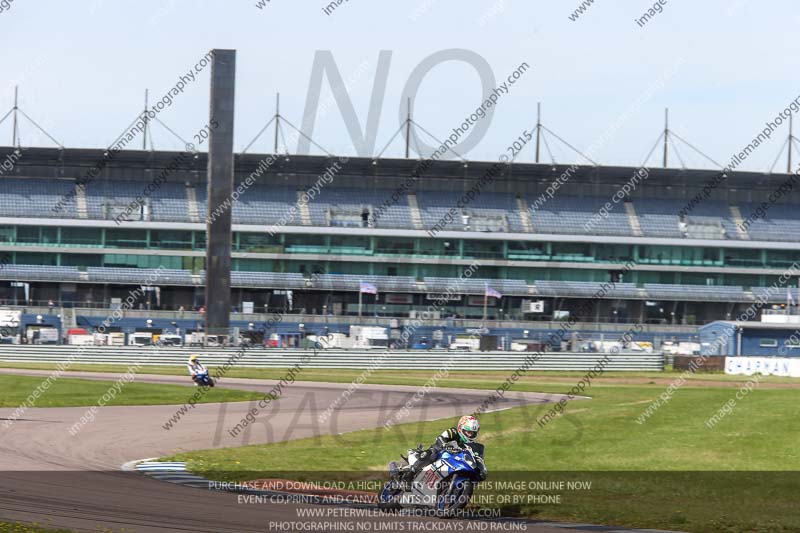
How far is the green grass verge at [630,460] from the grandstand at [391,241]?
55109 mm

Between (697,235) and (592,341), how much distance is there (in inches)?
793

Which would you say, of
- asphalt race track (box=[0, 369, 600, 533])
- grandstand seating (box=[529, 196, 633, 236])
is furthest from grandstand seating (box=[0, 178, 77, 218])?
asphalt race track (box=[0, 369, 600, 533])

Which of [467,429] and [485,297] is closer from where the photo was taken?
[467,429]

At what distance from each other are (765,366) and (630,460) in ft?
133

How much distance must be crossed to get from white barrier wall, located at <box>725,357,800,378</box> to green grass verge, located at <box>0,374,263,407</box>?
31490 millimetres

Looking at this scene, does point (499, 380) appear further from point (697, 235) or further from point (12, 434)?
point (697, 235)

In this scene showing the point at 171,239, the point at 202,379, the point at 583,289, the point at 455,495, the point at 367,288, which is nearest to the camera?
the point at 455,495

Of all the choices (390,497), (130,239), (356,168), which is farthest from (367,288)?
(390,497)

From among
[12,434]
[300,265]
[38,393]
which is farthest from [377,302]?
[12,434]

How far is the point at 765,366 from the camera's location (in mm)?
59469

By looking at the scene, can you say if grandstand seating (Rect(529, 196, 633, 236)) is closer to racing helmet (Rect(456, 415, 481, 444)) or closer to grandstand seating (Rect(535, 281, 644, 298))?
grandstand seating (Rect(535, 281, 644, 298))

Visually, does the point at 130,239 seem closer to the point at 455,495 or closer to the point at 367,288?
the point at 367,288

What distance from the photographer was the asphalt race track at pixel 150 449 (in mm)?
14156

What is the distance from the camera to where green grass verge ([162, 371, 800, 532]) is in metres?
16.4
